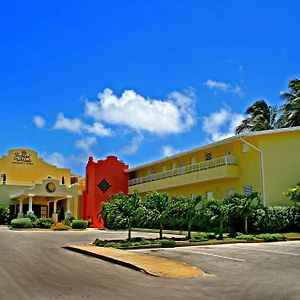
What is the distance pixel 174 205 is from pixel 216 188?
12162mm

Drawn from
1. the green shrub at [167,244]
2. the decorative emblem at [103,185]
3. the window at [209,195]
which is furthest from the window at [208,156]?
the green shrub at [167,244]

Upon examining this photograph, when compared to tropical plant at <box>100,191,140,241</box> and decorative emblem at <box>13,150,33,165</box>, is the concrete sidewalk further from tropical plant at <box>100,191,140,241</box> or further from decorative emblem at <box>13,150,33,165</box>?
decorative emblem at <box>13,150,33,165</box>

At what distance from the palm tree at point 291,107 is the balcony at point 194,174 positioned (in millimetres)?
11604

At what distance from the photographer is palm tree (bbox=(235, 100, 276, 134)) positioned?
49.6m

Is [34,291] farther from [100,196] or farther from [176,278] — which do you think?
[100,196]

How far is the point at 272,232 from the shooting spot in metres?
27.8

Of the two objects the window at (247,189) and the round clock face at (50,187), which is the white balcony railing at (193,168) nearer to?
the window at (247,189)

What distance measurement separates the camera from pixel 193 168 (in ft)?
125

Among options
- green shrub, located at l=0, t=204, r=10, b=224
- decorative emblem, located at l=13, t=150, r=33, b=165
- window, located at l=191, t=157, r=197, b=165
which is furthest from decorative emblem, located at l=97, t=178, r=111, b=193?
decorative emblem, located at l=13, t=150, r=33, b=165

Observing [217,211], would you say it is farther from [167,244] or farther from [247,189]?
[247,189]

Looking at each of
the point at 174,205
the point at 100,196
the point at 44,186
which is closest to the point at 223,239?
the point at 174,205

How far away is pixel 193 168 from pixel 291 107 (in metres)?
12.8

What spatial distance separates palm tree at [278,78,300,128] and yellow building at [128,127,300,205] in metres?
10.2

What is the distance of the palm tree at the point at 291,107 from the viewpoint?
1676 inches
